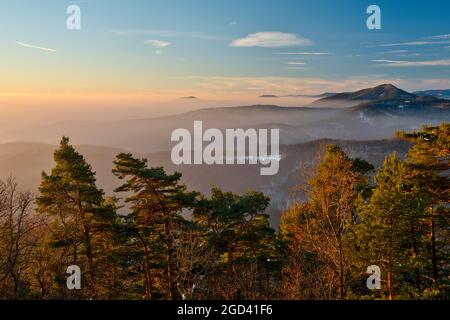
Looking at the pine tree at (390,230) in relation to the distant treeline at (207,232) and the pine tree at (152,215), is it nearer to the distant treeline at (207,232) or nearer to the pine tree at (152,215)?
the distant treeline at (207,232)

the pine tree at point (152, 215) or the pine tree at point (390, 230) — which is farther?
the pine tree at point (152, 215)

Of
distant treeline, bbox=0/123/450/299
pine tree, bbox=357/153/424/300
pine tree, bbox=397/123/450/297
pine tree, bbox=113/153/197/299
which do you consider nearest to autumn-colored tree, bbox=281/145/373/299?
distant treeline, bbox=0/123/450/299

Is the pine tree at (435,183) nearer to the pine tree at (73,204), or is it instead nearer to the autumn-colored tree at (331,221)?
the autumn-colored tree at (331,221)

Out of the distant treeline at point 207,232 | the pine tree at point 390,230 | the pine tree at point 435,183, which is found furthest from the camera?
the pine tree at point 435,183

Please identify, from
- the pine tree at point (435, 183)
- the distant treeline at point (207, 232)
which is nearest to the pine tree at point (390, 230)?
the distant treeline at point (207, 232)

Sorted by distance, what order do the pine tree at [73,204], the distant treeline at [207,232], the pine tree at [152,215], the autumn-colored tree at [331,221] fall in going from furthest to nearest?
the pine tree at [152,215] < the pine tree at [73,204] < the distant treeline at [207,232] < the autumn-colored tree at [331,221]

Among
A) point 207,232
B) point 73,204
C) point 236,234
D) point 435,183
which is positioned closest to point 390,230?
point 435,183
